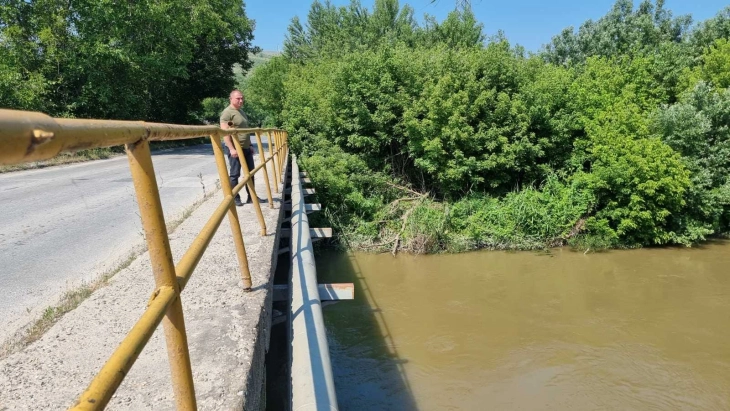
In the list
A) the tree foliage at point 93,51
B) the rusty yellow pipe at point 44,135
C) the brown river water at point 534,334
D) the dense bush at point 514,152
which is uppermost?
the tree foliage at point 93,51

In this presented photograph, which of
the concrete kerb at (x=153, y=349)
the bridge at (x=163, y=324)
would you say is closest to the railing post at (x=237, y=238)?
the bridge at (x=163, y=324)

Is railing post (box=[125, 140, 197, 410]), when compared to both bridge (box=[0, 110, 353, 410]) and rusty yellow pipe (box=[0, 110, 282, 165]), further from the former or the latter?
rusty yellow pipe (box=[0, 110, 282, 165])

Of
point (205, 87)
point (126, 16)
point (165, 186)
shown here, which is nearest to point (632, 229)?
point (165, 186)

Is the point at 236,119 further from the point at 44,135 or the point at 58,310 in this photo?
the point at 44,135

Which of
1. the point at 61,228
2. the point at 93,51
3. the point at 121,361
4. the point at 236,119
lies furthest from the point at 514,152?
the point at 93,51

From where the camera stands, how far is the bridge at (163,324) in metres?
0.99

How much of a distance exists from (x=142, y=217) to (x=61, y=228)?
6.09 m

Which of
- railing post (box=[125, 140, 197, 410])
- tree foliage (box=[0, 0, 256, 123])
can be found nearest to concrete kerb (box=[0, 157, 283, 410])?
railing post (box=[125, 140, 197, 410])

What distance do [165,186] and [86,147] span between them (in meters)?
10.1

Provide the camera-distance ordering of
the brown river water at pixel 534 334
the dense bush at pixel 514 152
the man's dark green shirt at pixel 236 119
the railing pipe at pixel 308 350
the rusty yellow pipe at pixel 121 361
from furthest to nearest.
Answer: the dense bush at pixel 514 152 < the man's dark green shirt at pixel 236 119 < the brown river water at pixel 534 334 < the railing pipe at pixel 308 350 < the rusty yellow pipe at pixel 121 361

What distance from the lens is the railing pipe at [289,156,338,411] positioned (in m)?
2.00

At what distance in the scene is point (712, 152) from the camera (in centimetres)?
1282

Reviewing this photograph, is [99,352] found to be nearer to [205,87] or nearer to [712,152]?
[712,152]

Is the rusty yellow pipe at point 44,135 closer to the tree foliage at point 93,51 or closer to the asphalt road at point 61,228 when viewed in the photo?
the asphalt road at point 61,228
